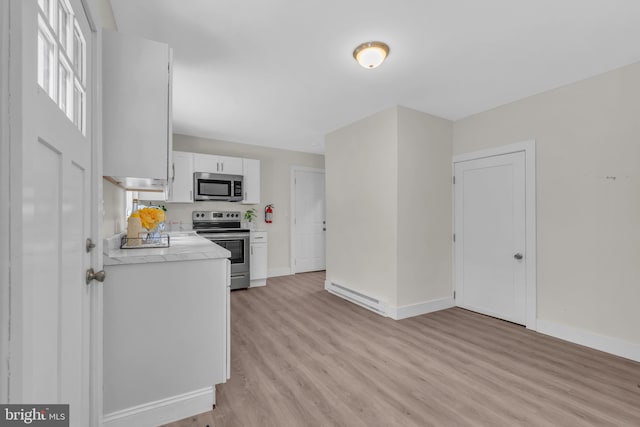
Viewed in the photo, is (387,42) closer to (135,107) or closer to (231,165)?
(135,107)

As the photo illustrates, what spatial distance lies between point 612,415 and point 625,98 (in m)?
2.41

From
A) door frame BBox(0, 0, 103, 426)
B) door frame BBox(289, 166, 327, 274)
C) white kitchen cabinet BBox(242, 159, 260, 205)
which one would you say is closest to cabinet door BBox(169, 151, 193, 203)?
white kitchen cabinet BBox(242, 159, 260, 205)

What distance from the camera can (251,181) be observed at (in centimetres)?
486

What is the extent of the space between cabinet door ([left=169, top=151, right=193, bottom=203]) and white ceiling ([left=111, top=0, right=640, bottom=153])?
1.16 meters

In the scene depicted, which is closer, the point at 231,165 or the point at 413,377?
the point at 413,377

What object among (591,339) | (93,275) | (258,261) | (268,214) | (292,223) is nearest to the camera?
(93,275)

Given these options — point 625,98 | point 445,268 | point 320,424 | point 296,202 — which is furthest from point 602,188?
point 296,202

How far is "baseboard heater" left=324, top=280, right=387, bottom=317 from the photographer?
3340 millimetres

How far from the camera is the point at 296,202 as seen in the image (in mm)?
5598

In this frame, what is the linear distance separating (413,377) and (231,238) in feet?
10.5

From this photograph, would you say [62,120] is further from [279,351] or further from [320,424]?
[279,351]

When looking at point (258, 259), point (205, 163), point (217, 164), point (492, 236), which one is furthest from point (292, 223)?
point (492, 236)

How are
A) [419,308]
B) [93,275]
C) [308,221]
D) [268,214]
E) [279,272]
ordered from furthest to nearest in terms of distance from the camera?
→ [308,221] → [279,272] → [268,214] → [419,308] → [93,275]

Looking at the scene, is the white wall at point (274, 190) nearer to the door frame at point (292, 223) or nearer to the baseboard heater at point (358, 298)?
the door frame at point (292, 223)
